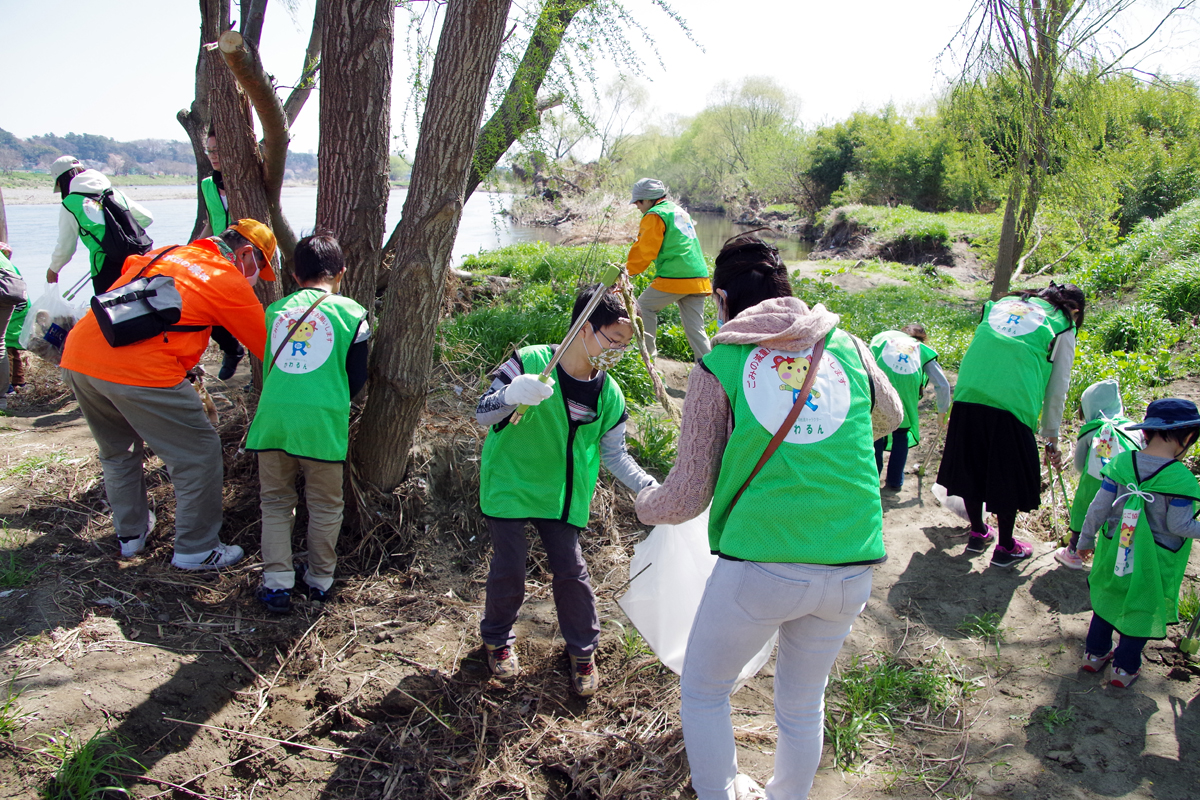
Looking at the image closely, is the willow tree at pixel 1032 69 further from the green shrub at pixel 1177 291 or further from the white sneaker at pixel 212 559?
the white sneaker at pixel 212 559

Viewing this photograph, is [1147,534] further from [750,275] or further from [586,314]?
[586,314]

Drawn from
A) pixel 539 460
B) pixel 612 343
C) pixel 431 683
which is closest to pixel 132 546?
pixel 431 683

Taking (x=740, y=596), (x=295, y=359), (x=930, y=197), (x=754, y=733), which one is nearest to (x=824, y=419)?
(x=740, y=596)

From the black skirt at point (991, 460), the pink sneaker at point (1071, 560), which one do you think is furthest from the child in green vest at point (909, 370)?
the pink sneaker at point (1071, 560)

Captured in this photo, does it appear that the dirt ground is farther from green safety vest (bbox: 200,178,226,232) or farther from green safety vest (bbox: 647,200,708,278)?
green safety vest (bbox: 647,200,708,278)

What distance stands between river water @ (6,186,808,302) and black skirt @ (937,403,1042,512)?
3.33 meters

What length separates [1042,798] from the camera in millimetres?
2447

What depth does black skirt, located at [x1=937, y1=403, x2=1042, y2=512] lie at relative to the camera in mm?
3832

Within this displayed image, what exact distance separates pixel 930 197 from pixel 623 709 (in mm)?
29820

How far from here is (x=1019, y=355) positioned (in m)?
3.75

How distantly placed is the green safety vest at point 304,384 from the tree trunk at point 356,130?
0.78 metres

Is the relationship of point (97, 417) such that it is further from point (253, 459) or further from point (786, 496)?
point (786, 496)

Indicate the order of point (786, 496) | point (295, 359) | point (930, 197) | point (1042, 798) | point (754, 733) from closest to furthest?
point (786, 496) → point (1042, 798) → point (754, 733) → point (295, 359) → point (930, 197)

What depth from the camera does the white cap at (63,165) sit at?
4.46 meters
